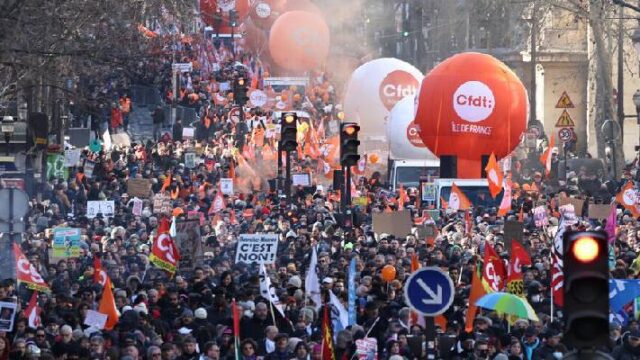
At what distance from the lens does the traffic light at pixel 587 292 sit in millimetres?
10383

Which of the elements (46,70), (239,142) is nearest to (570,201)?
(46,70)

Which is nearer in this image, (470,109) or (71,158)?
(470,109)

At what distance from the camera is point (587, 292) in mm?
10422

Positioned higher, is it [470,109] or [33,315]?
[470,109]

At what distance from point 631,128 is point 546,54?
188 inches

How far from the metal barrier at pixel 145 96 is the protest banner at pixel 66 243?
4261 cm

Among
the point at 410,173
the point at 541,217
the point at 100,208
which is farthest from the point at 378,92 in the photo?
the point at 541,217

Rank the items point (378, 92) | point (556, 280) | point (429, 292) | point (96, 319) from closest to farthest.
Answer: point (429, 292)
point (96, 319)
point (556, 280)
point (378, 92)

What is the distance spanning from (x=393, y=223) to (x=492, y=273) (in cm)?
714

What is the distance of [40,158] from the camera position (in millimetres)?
40438

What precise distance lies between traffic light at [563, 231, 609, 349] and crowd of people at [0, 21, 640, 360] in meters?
4.95

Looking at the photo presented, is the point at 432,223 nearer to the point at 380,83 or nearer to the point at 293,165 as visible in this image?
the point at 293,165

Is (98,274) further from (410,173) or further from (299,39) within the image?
(299,39)

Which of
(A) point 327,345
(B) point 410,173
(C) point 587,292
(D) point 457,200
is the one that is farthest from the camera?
(B) point 410,173
